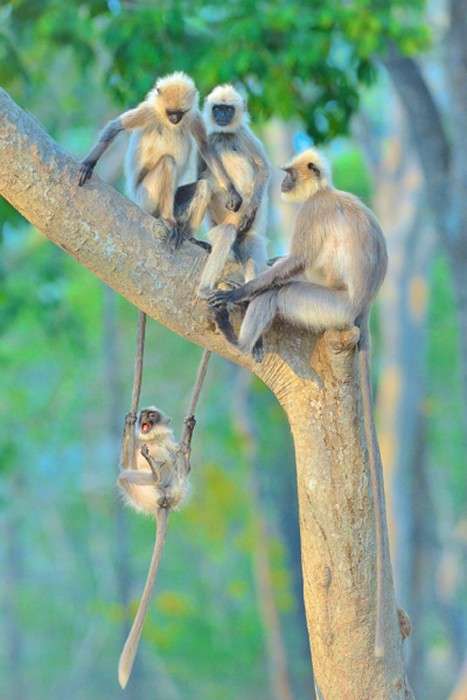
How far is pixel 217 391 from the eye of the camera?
85.4ft

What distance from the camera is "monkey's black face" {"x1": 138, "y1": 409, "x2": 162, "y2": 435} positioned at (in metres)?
5.38

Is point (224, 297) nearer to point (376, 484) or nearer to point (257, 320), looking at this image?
point (257, 320)

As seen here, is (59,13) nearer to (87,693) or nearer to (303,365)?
(303,365)

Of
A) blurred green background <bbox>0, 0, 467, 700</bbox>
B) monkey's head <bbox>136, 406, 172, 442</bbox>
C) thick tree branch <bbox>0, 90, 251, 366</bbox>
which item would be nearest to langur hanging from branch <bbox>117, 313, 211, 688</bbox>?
monkey's head <bbox>136, 406, 172, 442</bbox>

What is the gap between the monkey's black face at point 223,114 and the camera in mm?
5395

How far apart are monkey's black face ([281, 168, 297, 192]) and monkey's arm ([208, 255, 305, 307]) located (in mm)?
343

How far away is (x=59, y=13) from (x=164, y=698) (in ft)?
69.9

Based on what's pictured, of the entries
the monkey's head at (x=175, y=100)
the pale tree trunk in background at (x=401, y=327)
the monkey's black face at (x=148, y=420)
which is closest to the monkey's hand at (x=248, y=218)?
the monkey's head at (x=175, y=100)

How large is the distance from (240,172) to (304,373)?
1052 millimetres

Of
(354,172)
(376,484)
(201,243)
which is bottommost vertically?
(376,484)

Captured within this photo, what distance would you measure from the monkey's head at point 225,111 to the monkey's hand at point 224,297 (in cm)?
93

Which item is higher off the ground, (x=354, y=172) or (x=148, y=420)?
(x=354, y=172)

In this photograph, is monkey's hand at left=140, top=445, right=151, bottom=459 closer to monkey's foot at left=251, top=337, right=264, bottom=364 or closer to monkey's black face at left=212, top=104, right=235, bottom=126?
monkey's foot at left=251, top=337, right=264, bottom=364

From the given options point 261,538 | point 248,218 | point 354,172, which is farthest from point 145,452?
point 354,172
